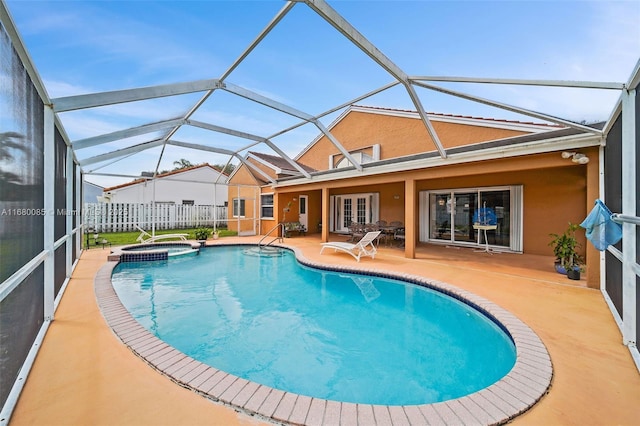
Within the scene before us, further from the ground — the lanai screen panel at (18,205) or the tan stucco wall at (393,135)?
the tan stucco wall at (393,135)

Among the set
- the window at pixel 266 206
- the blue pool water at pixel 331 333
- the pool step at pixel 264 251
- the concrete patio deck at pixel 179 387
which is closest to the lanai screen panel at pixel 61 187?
the concrete patio deck at pixel 179 387

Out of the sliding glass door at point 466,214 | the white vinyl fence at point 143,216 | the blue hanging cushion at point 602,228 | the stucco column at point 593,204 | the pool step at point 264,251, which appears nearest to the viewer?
the blue hanging cushion at point 602,228

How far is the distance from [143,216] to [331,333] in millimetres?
16045

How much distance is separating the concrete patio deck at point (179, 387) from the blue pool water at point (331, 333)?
0.72 m

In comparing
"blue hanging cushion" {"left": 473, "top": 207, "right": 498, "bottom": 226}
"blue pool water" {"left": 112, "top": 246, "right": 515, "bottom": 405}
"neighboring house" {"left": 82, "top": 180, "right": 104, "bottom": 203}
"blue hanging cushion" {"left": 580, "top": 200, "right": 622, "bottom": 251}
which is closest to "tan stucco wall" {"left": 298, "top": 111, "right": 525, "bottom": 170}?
"blue hanging cushion" {"left": 473, "top": 207, "right": 498, "bottom": 226}

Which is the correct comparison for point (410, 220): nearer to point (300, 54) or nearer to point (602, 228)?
point (602, 228)

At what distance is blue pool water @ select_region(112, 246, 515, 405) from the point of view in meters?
3.30

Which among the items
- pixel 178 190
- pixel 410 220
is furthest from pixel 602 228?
pixel 178 190

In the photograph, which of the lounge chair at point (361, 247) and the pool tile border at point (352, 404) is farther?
the lounge chair at point (361, 247)

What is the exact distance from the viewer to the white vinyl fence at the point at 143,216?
1521 cm

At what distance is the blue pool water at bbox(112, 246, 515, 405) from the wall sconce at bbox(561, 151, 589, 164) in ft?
13.0

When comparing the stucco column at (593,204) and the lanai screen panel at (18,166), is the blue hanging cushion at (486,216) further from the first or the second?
the lanai screen panel at (18,166)

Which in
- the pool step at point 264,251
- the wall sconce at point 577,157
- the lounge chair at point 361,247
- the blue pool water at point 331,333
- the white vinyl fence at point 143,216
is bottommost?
the blue pool water at point 331,333

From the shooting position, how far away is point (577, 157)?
5762 millimetres
